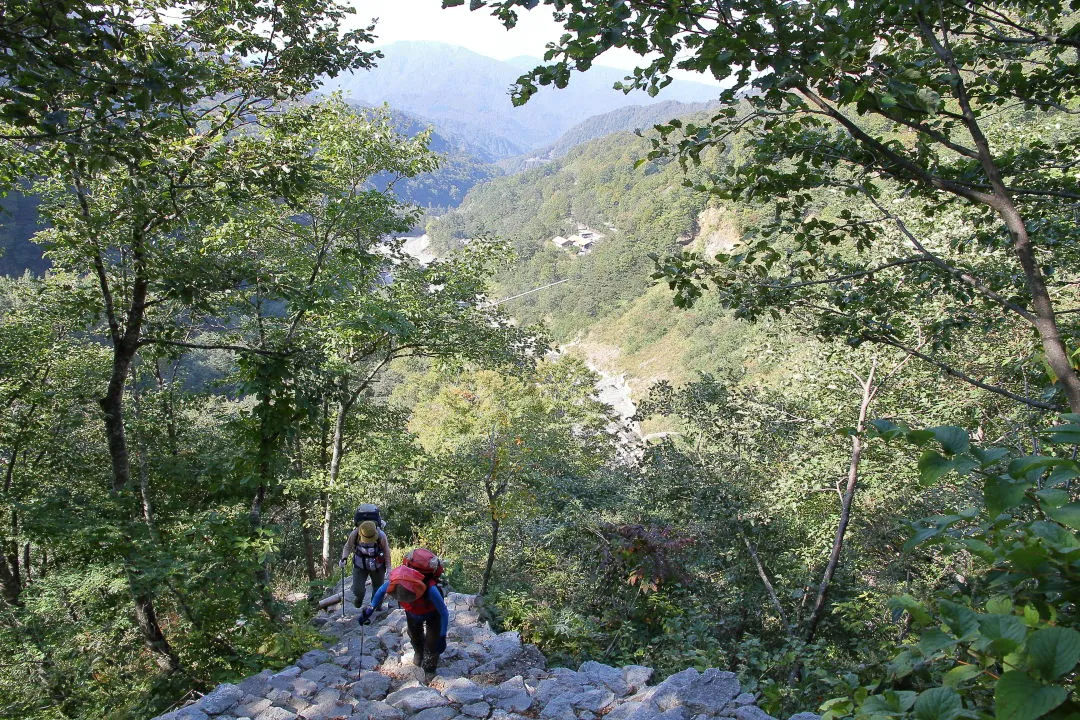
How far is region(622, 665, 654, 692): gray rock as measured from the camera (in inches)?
173

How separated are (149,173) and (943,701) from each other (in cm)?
437

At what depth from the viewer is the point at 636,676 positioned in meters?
4.50

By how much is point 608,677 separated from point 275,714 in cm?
238

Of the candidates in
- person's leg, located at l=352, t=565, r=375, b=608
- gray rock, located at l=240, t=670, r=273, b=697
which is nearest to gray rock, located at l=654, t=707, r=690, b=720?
gray rock, located at l=240, t=670, r=273, b=697

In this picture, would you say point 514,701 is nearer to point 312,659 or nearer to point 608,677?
point 608,677

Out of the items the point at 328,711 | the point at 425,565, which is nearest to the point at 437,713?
the point at 328,711

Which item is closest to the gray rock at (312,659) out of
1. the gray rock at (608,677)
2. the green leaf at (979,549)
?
the gray rock at (608,677)

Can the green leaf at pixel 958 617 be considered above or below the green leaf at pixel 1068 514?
below

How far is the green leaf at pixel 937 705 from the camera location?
3.22 ft

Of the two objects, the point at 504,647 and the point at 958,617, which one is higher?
the point at 958,617

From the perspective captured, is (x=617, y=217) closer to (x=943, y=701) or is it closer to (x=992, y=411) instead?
(x=992, y=411)

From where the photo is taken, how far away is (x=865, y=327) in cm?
336

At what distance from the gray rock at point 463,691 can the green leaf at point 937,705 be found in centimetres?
377

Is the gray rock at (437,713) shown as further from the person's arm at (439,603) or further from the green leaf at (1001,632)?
the green leaf at (1001,632)
